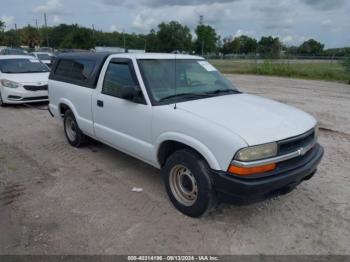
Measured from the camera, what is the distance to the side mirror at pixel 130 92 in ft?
13.1

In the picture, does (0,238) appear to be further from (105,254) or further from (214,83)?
(214,83)

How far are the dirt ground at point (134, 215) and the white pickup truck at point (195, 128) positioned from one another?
38 centimetres

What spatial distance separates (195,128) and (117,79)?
69.1 inches

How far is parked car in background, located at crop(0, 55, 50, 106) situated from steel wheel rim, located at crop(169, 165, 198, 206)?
7.52 m

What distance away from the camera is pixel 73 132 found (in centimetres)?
601

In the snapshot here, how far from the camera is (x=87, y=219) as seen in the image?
11.8 feet

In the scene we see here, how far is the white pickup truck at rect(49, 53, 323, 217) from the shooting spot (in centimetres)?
309

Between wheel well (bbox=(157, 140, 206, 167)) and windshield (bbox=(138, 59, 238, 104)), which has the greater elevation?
windshield (bbox=(138, 59, 238, 104))

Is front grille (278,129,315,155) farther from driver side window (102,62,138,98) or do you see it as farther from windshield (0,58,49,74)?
windshield (0,58,49,74)

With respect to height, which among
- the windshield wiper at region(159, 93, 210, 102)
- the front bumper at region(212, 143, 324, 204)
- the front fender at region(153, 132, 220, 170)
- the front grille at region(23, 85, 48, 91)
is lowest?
the front bumper at region(212, 143, 324, 204)

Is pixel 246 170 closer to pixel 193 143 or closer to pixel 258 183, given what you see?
pixel 258 183

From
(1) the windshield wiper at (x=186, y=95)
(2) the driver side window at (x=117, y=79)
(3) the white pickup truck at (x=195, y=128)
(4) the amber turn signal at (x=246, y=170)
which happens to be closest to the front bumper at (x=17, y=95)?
(3) the white pickup truck at (x=195, y=128)

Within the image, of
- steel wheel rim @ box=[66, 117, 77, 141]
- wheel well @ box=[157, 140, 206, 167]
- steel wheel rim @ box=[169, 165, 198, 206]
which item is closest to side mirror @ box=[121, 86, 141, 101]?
wheel well @ box=[157, 140, 206, 167]

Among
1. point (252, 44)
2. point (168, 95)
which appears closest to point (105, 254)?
point (168, 95)
